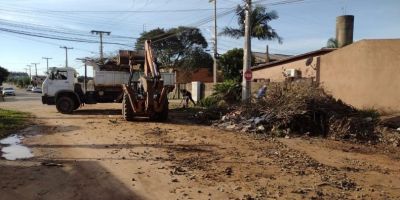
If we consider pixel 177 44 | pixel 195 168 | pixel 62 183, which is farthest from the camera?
pixel 177 44

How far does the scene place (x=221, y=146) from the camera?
13.6m

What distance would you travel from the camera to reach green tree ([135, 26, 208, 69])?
6775 centimetres

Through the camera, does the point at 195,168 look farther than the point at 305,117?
No

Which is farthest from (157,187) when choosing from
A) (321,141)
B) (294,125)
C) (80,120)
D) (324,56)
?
(324,56)

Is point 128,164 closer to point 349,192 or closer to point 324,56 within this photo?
point 349,192

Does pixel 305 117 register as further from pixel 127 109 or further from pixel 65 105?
pixel 65 105

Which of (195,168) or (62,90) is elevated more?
(62,90)

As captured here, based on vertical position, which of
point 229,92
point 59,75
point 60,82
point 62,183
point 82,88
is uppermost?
point 59,75

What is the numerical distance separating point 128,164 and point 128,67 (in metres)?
15.7

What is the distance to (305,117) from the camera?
16.7 m

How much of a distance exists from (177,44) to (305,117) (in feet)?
176

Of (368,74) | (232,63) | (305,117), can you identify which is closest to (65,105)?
(305,117)

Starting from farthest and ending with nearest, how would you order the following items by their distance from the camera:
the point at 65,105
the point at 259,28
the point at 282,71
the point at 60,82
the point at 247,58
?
1. the point at 259,28
2. the point at 282,71
3. the point at 60,82
4. the point at 65,105
5. the point at 247,58

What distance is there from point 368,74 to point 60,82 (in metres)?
15.1
